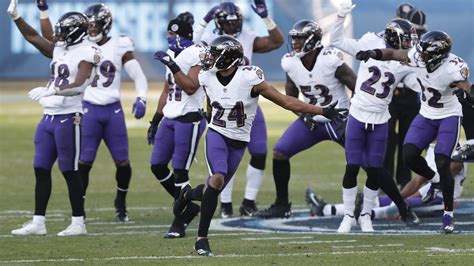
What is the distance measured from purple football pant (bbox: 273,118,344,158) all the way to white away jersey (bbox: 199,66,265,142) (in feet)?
6.14

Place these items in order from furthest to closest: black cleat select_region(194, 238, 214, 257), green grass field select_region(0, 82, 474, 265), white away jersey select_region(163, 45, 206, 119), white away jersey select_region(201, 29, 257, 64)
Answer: white away jersey select_region(201, 29, 257, 64) < white away jersey select_region(163, 45, 206, 119) < black cleat select_region(194, 238, 214, 257) < green grass field select_region(0, 82, 474, 265)

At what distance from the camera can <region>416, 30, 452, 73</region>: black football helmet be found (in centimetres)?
938

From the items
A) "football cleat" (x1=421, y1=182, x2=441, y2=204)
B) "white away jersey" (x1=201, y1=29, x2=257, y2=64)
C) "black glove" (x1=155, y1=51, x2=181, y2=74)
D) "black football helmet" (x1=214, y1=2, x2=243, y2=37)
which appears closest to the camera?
"black glove" (x1=155, y1=51, x2=181, y2=74)

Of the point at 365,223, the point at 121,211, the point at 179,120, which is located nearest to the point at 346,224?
the point at 365,223

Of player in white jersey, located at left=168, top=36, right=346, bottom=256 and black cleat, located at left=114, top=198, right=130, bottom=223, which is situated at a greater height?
player in white jersey, located at left=168, top=36, right=346, bottom=256

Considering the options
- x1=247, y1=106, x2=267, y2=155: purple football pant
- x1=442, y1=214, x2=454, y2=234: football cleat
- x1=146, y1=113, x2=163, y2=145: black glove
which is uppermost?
x1=146, y1=113, x2=163, y2=145: black glove

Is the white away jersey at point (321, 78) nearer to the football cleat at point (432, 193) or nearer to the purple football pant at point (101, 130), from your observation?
the football cleat at point (432, 193)

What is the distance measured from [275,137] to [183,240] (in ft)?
29.0

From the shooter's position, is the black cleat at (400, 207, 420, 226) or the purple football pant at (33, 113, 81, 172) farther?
the black cleat at (400, 207, 420, 226)

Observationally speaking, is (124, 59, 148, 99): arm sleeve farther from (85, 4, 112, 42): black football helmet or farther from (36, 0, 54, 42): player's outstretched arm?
(36, 0, 54, 42): player's outstretched arm

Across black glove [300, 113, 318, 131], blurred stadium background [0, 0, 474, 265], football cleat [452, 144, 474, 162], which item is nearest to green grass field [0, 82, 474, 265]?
blurred stadium background [0, 0, 474, 265]

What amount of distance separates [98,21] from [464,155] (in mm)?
3266

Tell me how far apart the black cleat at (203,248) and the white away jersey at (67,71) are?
1.91m

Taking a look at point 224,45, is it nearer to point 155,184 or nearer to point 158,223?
point 158,223
